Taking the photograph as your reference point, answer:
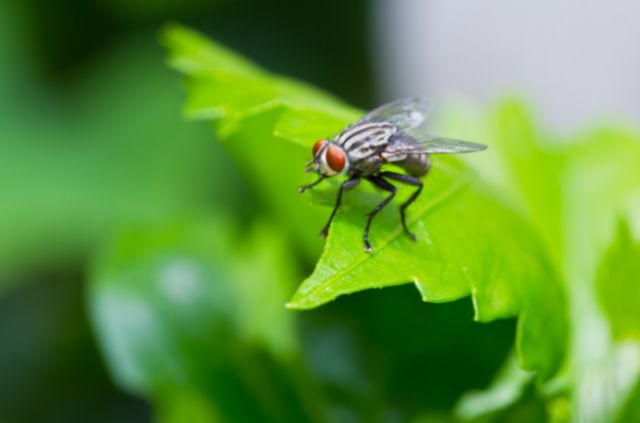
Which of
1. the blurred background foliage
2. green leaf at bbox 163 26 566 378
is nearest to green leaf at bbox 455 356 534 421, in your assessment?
the blurred background foliage

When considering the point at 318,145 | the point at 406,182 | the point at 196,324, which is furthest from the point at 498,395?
the point at 196,324

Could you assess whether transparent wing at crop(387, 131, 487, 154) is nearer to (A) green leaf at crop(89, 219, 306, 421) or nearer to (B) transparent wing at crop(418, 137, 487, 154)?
(B) transparent wing at crop(418, 137, 487, 154)

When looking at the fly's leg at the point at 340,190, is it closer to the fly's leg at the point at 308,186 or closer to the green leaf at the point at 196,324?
the fly's leg at the point at 308,186

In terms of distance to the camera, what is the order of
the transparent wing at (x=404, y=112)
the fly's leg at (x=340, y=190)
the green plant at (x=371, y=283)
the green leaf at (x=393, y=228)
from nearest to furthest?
the green leaf at (x=393, y=228)
the green plant at (x=371, y=283)
the fly's leg at (x=340, y=190)
the transparent wing at (x=404, y=112)

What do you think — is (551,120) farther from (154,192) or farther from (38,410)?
(38,410)

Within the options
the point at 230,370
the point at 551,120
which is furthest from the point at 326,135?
the point at 551,120

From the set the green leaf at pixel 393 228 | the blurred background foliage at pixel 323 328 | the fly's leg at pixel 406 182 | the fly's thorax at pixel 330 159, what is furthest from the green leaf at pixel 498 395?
the fly's thorax at pixel 330 159

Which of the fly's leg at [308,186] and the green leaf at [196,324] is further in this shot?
the green leaf at [196,324]
